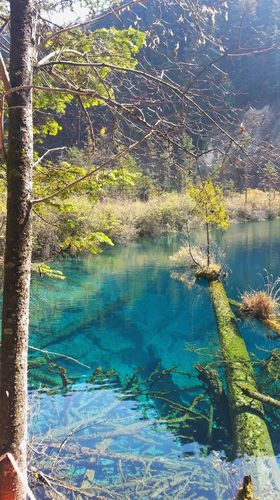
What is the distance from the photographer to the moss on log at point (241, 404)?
5.07 metres

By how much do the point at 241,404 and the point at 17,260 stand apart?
4895 millimetres

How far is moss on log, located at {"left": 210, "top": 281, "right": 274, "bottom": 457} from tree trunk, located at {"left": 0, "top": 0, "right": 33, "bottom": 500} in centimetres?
357

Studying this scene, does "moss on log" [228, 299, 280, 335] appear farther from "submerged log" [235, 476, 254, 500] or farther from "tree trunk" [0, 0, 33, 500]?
"tree trunk" [0, 0, 33, 500]

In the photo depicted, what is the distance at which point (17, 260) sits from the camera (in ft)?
7.60

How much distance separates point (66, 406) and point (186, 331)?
17.4 ft

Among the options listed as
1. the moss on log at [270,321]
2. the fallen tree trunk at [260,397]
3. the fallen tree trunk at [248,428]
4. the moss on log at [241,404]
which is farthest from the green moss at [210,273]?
the fallen tree trunk at [260,397]

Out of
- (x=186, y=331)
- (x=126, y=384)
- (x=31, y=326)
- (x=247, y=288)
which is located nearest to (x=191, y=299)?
(x=247, y=288)

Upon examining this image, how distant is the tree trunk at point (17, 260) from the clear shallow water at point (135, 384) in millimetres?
2098

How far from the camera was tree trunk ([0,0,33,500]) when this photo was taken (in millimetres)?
2293

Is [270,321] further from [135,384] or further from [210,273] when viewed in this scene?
[135,384]

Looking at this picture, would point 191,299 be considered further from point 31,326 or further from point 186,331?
point 31,326

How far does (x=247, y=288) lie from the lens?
15.3m

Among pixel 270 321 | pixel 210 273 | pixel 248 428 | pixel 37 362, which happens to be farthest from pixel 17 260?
pixel 210 273

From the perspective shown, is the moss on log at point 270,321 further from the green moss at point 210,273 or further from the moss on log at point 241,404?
the green moss at point 210,273
